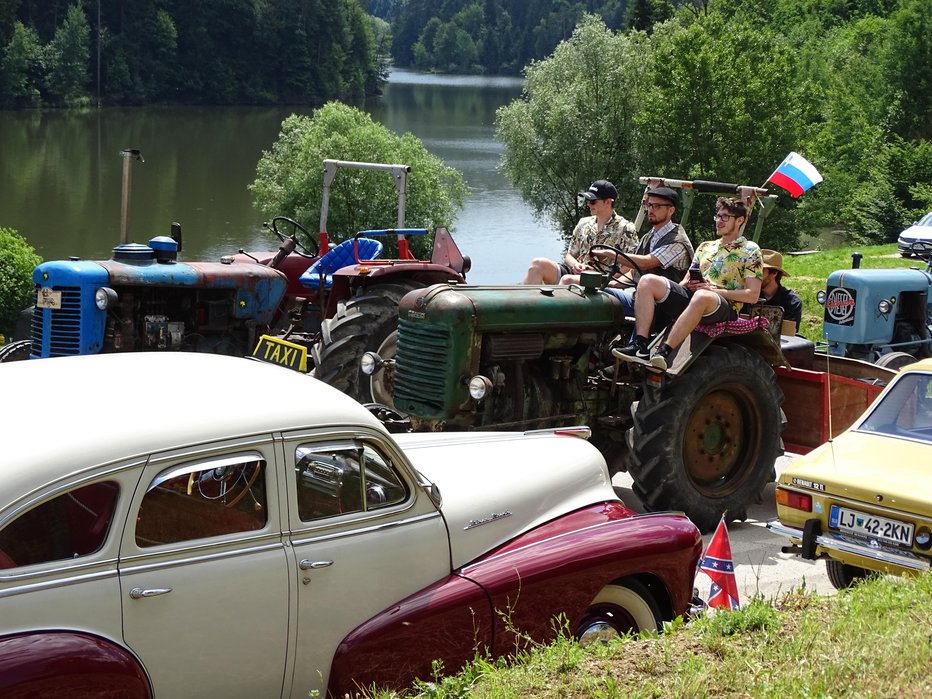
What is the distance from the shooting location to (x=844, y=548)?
6.51 m

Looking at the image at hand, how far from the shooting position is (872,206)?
35.3 m

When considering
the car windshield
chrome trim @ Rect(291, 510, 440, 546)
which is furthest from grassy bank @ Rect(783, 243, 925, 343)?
chrome trim @ Rect(291, 510, 440, 546)

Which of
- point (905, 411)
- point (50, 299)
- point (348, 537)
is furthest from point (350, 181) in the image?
point (348, 537)

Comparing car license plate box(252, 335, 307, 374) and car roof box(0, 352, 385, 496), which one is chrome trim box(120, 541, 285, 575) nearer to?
car roof box(0, 352, 385, 496)

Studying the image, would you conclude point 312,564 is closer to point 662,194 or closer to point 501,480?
point 501,480

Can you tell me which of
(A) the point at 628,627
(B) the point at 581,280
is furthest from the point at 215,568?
(B) the point at 581,280

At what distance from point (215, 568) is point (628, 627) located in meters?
2.01

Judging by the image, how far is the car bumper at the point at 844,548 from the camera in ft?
20.4

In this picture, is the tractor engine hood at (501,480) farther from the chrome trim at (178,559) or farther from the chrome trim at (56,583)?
the chrome trim at (56,583)

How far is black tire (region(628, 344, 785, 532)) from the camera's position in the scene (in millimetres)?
8039

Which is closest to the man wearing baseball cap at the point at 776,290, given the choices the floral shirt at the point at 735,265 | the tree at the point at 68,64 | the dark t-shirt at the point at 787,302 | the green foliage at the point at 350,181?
the dark t-shirt at the point at 787,302

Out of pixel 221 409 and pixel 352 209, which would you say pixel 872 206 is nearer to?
pixel 352 209

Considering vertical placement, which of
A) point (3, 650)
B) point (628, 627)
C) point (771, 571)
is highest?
point (3, 650)

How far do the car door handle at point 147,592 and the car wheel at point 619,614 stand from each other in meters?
1.87
